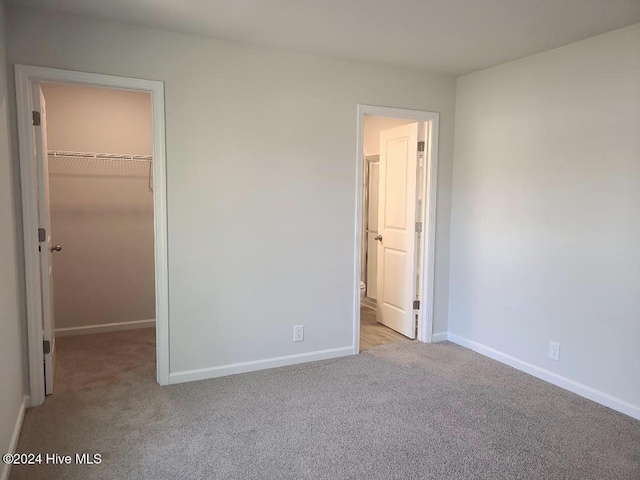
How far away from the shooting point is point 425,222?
4.14 meters

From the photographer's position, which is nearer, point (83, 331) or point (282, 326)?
point (282, 326)

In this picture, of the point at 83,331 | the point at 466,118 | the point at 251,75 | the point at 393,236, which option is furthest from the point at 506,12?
the point at 83,331

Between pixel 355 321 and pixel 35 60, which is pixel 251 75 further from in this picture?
pixel 355 321

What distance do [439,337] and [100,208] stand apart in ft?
11.7

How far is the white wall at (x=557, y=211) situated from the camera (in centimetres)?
284

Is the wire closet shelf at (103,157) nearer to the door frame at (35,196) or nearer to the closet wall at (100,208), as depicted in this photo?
the closet wall at (100,208)

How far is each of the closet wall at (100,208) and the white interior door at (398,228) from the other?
8.03 ft

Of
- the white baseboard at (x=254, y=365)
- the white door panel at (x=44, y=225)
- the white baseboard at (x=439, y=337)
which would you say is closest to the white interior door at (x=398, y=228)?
the white baseboard at (x=439, y=337)

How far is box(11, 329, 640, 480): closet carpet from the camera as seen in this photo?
2240mm

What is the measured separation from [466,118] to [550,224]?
4.24ft

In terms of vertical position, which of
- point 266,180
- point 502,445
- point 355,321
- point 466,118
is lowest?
point 502,445

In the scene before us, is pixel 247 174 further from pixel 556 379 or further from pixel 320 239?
pixel 556 379

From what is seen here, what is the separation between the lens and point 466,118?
4.04 meters

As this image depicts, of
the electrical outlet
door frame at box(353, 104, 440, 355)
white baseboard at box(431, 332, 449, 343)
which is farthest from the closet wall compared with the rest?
white baseboard at box(431, 332, 449, 343)
